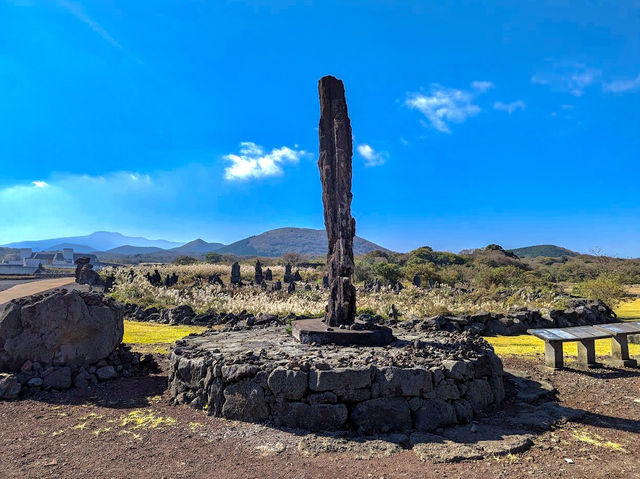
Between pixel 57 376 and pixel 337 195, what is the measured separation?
5.29m

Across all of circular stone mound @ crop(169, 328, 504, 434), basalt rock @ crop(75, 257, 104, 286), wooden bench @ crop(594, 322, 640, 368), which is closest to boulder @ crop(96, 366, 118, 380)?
circular stone mound @ crop(169, 328, 504, 434)

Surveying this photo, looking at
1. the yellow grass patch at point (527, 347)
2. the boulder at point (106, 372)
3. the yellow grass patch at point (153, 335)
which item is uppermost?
the boulder at point (106, 372)

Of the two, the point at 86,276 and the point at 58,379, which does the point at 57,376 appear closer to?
the point at 58,379

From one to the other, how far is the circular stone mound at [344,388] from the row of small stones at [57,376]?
1544 mm

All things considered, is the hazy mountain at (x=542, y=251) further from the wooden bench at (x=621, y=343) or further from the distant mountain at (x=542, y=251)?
the wooden bench at (x=621, y=343)

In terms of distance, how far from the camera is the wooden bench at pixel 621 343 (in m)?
8.57

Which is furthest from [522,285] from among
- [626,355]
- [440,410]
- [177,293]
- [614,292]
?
[440,410]

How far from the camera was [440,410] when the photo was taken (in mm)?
5129

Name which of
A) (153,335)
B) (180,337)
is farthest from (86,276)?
(180,337)

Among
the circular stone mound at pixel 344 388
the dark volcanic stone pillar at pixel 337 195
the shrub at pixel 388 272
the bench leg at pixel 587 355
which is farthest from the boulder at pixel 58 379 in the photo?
Answer: the shrub at pixel 388 272

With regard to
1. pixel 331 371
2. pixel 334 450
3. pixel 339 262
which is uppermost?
pixel 339 262

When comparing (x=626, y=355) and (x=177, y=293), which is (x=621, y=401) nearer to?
(x=626, y=355)

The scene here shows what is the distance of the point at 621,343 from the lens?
344 inches

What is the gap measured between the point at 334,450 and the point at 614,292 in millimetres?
18147
